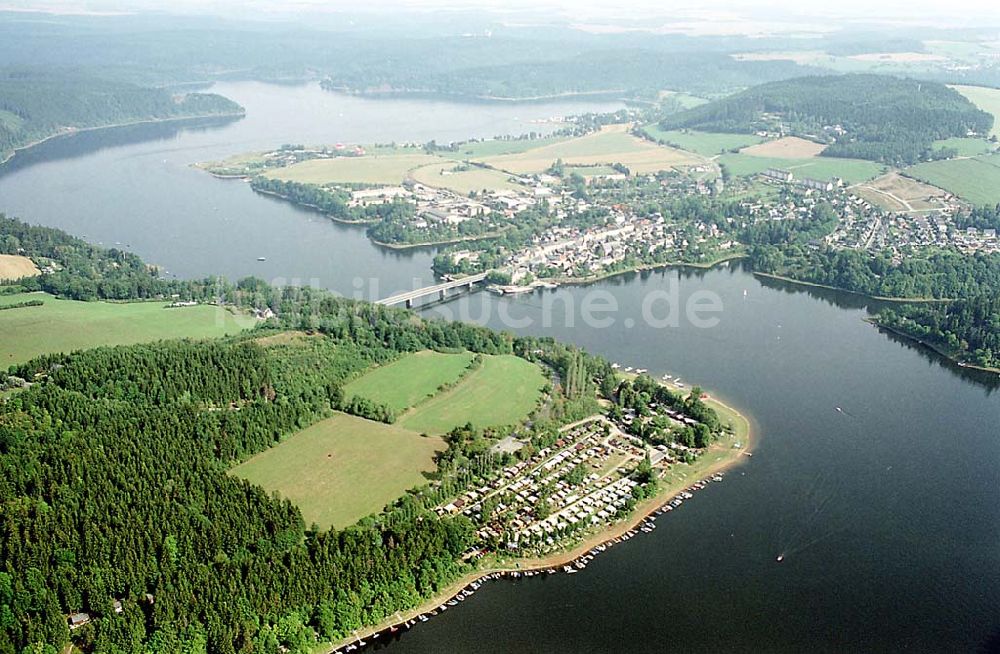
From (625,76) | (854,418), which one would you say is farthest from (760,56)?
(854,418)

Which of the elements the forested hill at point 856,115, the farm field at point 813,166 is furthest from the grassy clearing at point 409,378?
the forested hill at point 856,115

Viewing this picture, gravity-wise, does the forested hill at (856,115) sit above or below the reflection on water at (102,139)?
above

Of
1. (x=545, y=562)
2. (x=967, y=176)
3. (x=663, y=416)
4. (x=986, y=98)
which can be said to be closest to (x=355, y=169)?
(x=967, y=176)

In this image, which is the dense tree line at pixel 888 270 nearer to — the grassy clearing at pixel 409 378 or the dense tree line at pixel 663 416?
the dense tree line at pixel 663 416

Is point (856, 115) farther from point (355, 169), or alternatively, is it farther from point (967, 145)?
point (355, 169)

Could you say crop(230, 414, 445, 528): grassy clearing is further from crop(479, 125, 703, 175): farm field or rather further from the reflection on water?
the reflection on water

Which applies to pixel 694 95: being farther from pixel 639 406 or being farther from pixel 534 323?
pixel 639 406

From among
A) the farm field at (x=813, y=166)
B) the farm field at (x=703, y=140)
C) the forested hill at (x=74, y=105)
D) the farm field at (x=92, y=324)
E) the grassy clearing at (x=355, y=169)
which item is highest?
the forested hill at (x=74, y=105)
